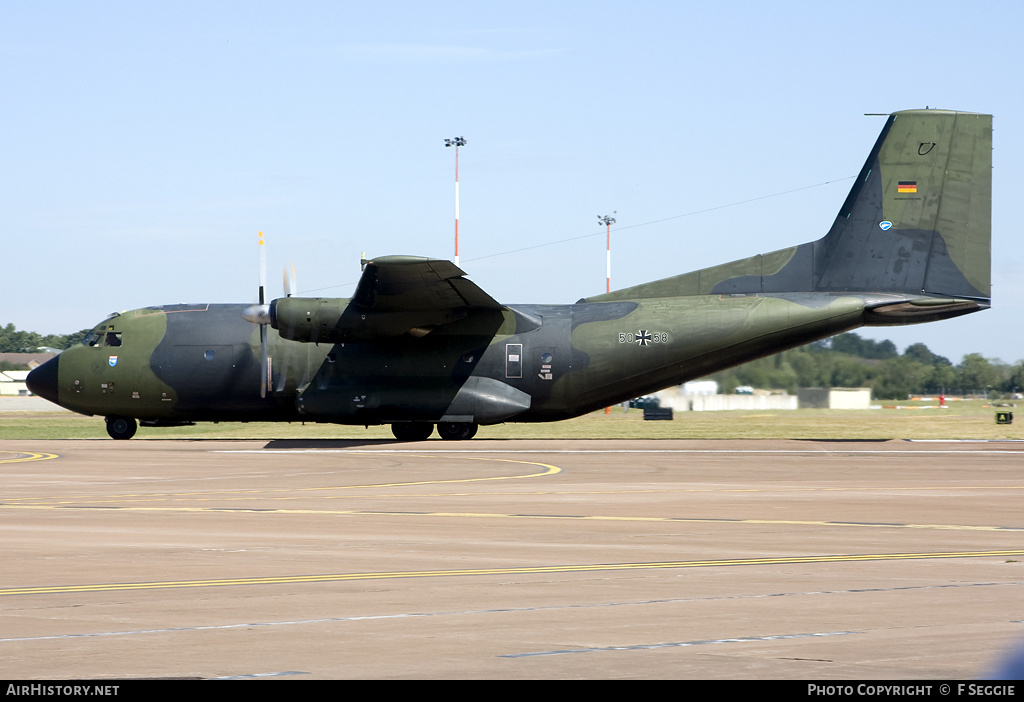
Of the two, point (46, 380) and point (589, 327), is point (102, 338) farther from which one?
point (589, 327)

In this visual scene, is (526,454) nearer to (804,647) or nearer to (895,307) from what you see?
(895,307)

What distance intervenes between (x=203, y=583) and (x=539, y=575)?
2.98 m

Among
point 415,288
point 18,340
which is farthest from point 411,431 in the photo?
point 18,340

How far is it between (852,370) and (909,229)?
1384 centimetres

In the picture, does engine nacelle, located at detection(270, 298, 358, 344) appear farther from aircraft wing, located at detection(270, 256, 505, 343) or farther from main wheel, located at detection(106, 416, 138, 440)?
main wheel, located at detection(106, 416, 138, 440)

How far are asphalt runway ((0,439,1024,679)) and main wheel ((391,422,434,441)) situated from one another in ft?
38.9

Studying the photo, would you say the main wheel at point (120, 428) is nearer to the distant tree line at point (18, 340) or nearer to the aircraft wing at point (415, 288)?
the aircraft wing at point (415, 288)

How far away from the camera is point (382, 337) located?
109 ft

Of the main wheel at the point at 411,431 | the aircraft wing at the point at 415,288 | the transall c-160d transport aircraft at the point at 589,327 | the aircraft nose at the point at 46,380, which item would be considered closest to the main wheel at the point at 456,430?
the main wheel at the point at 411,431

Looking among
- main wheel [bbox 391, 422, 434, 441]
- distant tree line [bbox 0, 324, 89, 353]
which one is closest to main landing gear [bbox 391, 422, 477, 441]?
main wheel [bbox 391, 422, 434, 441]

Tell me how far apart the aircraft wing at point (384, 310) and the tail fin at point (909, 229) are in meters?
7.42

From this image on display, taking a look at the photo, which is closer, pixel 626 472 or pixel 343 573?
pixel 343 573

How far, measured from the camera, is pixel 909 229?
3316cm
